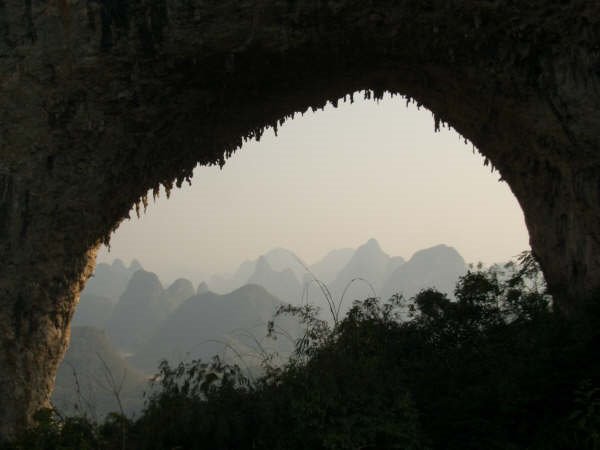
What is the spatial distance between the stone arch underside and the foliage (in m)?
1.68

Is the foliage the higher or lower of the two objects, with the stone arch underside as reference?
lower

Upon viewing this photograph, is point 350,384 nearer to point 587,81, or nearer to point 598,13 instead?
point 587,81

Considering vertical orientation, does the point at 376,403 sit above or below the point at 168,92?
below

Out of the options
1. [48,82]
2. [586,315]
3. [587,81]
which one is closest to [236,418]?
[586,315]

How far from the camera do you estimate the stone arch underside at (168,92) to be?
24.5ft

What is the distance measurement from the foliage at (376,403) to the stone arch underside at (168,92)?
1.68 m

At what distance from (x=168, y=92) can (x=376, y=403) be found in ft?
18.7

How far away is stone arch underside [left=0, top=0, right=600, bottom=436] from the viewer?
24.5 feet

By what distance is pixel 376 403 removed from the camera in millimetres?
6242

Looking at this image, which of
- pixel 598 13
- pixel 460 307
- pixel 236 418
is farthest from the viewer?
pixel 460 307

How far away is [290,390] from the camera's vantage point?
654cm

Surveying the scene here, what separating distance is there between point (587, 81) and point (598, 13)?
3.31 ft

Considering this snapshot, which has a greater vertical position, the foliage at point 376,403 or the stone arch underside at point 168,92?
the stone arch underside at point 168,92

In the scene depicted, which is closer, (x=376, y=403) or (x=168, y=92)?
(x=376, y=403)
